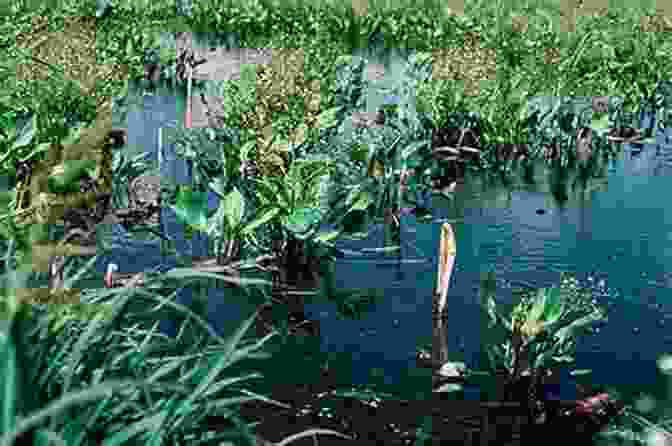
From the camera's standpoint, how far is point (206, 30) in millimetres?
15023

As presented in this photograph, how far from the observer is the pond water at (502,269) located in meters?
4.49

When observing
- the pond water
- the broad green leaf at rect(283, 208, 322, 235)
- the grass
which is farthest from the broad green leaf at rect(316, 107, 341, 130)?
the broad green leaf at rect(283, 208, 322, 235)

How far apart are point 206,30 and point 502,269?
10447mm

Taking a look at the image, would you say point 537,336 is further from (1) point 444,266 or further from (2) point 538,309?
(1) point 444,266

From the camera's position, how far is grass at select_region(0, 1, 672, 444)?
1.74m

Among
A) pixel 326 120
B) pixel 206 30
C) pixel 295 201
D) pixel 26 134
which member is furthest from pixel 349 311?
pixel 206 30

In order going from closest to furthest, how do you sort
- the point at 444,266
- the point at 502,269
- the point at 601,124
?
1. the point at 444,266
2. the point at 502,269
3. the point at 601,124

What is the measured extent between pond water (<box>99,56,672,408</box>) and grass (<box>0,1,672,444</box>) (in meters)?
0.57

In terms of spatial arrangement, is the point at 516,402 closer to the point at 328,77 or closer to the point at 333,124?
the point at 333,124

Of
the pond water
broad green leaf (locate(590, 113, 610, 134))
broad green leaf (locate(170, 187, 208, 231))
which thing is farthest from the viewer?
broad green leaf (locate(590, 113, 610, 134))

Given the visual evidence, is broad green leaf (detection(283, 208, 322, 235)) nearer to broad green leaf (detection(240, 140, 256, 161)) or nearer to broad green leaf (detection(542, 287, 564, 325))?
broad green leaf (detection(240, 140, 256, 161))

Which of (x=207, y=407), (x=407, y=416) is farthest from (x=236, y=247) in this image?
(x=207, y=407)

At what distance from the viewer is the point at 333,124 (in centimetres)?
654

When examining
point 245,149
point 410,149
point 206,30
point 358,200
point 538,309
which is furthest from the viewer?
point 206,30
